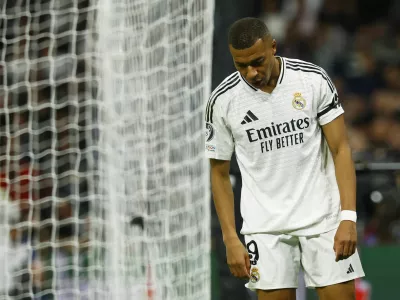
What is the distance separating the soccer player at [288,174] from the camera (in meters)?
3.51

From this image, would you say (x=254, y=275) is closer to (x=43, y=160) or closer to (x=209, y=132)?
(x=209, y=132)

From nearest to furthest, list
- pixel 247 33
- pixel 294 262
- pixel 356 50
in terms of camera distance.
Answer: pixel 247 33, pixel 294 262, pixel 356 50

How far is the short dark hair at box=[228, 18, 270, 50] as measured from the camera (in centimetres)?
336

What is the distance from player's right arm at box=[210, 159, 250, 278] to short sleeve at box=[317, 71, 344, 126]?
1.51 ft

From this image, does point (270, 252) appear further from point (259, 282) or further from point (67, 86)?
point (67, 86)

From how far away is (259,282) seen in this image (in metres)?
3.60

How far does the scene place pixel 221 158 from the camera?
3670 millimetres

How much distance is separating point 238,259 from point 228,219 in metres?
0.19

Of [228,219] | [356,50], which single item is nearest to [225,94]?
[228,219]

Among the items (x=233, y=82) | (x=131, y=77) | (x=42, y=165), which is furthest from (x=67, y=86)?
(x=233, y=82)

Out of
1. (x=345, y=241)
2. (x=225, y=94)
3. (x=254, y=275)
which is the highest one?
(x=225, y=94)

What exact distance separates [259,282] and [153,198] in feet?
5.15

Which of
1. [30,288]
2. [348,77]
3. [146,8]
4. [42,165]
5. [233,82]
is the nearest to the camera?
[233,82]

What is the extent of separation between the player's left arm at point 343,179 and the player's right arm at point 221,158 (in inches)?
16.0
